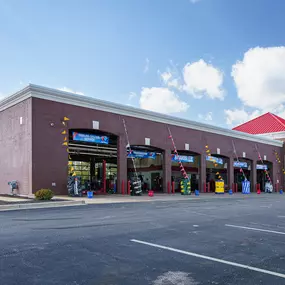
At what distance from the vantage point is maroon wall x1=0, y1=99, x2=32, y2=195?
70.9 feet

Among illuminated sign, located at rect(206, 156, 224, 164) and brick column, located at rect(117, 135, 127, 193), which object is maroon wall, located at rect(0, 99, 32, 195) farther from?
illuminated sign, located at rect(206, 156, 224, 164)

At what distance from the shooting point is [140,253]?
21.4 feet

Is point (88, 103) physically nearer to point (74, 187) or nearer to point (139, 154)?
point (74, 187)

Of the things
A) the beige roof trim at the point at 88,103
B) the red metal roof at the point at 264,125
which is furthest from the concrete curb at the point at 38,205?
the red metal roof at the point at 264,125

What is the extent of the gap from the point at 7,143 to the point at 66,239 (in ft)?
59.5

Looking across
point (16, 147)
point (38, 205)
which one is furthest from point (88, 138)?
point (38, 205)

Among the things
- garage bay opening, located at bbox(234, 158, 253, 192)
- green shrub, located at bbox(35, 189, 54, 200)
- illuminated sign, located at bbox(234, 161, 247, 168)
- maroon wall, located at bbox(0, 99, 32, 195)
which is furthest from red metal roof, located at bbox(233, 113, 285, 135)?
green shrub, located at bbox(35, 189, 54, 200)

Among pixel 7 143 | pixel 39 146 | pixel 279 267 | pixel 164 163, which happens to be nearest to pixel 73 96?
pixel 39 146

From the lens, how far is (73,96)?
912 inches

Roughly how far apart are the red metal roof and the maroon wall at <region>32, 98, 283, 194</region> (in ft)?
58.8

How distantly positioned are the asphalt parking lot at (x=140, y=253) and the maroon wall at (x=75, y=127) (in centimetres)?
1139

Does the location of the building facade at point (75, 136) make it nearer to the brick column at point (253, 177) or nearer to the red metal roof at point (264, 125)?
the brick column at point (253, 177)

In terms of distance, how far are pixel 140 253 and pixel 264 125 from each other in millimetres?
48814

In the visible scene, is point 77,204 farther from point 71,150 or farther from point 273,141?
point 273,141
